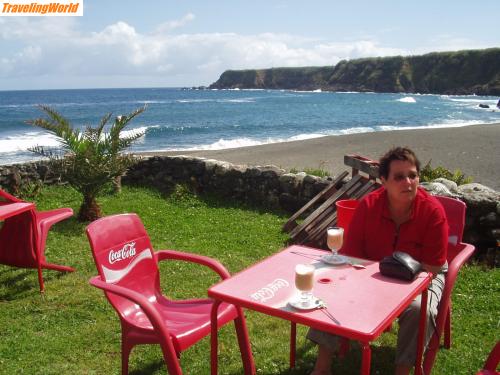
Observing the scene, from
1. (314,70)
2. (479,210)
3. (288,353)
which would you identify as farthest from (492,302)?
(314,70)

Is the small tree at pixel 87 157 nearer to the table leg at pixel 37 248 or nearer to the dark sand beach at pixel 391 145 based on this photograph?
the table leg at pixel 37 248

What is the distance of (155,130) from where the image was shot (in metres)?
35.0

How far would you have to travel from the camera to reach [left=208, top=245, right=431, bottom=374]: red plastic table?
7.19 feet

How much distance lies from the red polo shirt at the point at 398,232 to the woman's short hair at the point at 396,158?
16 cm

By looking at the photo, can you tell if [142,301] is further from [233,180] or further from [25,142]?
[25,142]

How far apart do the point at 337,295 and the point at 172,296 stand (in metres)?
2.78

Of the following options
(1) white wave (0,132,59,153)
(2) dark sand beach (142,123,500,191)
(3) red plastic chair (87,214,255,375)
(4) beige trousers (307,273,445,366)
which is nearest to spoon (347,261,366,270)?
(4) beige trousers (307,273,445,366)

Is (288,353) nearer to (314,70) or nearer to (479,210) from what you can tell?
(479,210)

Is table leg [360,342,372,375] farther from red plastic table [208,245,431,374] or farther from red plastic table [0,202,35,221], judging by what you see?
red plastic table [0,202,35,221]

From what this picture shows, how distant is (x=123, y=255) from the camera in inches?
135

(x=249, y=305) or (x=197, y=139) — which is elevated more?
(x=249, y=305)

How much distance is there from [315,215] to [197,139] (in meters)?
23.5

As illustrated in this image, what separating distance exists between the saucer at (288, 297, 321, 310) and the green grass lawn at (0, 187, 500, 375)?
53.9 inches

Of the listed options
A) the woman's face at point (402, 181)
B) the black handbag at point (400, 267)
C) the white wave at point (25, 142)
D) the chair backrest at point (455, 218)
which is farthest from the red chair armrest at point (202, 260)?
the white wave at point (25, 142)
